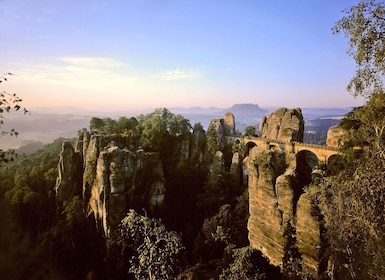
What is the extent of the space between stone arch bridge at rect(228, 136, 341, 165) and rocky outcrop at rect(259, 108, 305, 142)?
46.6 inches

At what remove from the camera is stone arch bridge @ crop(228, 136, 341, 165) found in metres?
32.9

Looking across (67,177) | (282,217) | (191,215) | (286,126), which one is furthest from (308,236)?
(67,177)

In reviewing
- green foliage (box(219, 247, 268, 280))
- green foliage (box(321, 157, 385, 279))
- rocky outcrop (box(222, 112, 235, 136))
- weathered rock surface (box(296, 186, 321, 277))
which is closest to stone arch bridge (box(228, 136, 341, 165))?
rocky outcrop (box(222, 112, 235, 136))

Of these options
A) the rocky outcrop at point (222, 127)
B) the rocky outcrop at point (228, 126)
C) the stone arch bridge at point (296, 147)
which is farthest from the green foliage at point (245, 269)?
the rocky outcrop at point (228, 126)

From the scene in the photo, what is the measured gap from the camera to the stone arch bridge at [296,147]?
108 ft

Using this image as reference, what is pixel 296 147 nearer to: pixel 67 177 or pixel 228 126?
pixel 228 126

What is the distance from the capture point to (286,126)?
39.6 meters

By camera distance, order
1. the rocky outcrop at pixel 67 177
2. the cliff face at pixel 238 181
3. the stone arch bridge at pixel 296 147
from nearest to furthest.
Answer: the cliff face at pixel 238 181 < the rocky outcrop at pixel 67 177 < the stone arch bridge at pixel 296 147

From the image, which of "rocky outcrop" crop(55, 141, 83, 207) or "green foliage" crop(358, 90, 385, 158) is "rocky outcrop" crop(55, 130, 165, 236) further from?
"green foliage" crop(358, 90, 385, 158)

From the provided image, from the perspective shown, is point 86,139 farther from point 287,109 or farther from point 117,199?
point 287,109

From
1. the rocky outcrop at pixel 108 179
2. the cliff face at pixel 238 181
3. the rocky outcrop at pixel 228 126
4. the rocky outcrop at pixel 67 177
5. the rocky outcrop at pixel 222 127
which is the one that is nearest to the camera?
the cliff face at pixel 238 181

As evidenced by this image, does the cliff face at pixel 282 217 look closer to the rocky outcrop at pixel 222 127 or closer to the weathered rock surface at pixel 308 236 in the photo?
the weathered rock surface at pixel 308 236

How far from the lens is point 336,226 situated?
1112 cm

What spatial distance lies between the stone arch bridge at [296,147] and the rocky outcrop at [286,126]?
1184 mm
